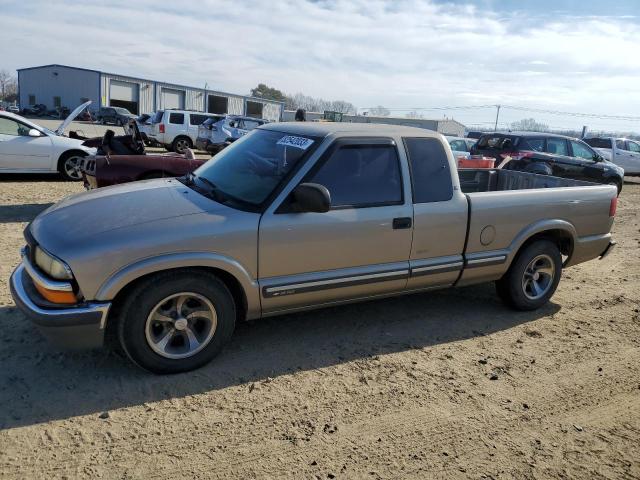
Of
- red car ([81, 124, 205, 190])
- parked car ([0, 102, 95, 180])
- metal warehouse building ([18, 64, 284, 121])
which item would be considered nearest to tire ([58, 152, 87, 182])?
parked car ([0, 102, 95, 180])

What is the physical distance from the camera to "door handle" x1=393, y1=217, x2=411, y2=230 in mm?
4168

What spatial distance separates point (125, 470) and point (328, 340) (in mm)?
2007

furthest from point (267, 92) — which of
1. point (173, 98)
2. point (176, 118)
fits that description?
point (176, 118)

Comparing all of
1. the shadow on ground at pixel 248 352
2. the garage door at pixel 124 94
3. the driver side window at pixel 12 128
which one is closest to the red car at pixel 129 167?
the shadow on ground at pixel 248 352

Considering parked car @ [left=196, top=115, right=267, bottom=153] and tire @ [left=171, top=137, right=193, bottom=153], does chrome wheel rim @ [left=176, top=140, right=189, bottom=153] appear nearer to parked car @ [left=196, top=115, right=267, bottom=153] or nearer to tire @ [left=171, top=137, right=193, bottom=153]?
tire @ [left=171, top=137, right=193, bottom=153]

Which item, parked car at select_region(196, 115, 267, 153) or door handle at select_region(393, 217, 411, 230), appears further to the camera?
parked car at select_region(196, 115, 267, 153)

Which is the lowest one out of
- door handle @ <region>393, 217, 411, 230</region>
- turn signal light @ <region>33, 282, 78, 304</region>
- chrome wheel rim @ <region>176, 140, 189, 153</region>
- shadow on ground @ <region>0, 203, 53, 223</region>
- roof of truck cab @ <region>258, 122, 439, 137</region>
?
shadow on ground @ <region>0, 203, 53, 223</region>

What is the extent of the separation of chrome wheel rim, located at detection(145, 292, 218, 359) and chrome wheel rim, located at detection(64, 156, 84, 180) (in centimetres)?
875

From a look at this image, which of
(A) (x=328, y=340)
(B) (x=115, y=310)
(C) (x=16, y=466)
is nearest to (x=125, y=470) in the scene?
(C) (x=16, y=466)

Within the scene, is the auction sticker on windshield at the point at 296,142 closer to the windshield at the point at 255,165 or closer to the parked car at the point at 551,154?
the windshield at the point at 255,165

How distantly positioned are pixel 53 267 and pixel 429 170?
3013mm

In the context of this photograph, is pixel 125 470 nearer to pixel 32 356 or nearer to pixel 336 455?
pixel 336 455

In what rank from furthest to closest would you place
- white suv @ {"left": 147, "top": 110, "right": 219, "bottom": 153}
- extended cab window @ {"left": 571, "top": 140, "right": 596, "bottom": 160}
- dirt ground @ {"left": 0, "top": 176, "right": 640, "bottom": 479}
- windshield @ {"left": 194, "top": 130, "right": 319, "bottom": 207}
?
white suv @ {"left": 147, "top": 110, "right": 219, "bottom": 153} → extended cab window @ {"left": 571, "top": 140, "right": 596, "bottom": 160} → windshield @ {"left": 194, "top": 130, "right": 319, "bottom": 207} → dirt ground @ {"left": 0, "top": 176, "right": 640, "bottom": 479}

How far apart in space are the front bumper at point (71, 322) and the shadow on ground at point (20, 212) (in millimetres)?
4961
